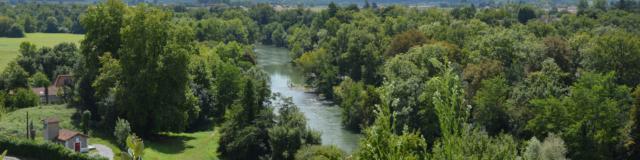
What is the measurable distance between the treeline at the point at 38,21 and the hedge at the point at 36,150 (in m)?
69.2

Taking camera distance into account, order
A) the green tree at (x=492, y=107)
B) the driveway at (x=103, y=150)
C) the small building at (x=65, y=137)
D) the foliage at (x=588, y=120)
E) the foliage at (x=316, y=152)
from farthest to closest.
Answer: the green tree at (x=492, y=107)
the driveway at (x=103, y=150)
the small building at (x=65, y=137)
the foliage at (x=588, y=120)
the foliage at (x=316, y=152)

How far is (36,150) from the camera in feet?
97.9

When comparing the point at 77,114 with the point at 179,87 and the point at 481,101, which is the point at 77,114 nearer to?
the point at 179,87

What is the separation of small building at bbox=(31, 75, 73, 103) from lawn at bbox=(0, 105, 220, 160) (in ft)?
23.7

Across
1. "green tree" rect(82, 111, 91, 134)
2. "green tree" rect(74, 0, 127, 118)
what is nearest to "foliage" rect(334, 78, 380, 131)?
"green tree" rect(74, 0, 127, 118)

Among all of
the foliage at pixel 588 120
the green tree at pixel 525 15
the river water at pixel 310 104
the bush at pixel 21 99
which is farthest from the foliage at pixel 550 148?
the green tree at pixel 525 15

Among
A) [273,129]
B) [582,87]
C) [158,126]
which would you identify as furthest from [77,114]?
[582,87]

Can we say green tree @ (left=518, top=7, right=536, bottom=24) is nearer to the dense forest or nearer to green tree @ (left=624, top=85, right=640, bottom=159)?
the dense forest

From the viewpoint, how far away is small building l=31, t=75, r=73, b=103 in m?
48.2

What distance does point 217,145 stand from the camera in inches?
1453

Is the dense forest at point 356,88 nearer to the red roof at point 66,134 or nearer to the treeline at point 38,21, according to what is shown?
the red roof at point 66,134

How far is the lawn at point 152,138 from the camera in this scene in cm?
3381

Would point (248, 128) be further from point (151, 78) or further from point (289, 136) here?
point (151, 78)

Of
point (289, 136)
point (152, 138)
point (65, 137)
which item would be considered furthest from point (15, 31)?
point (289, 136)
